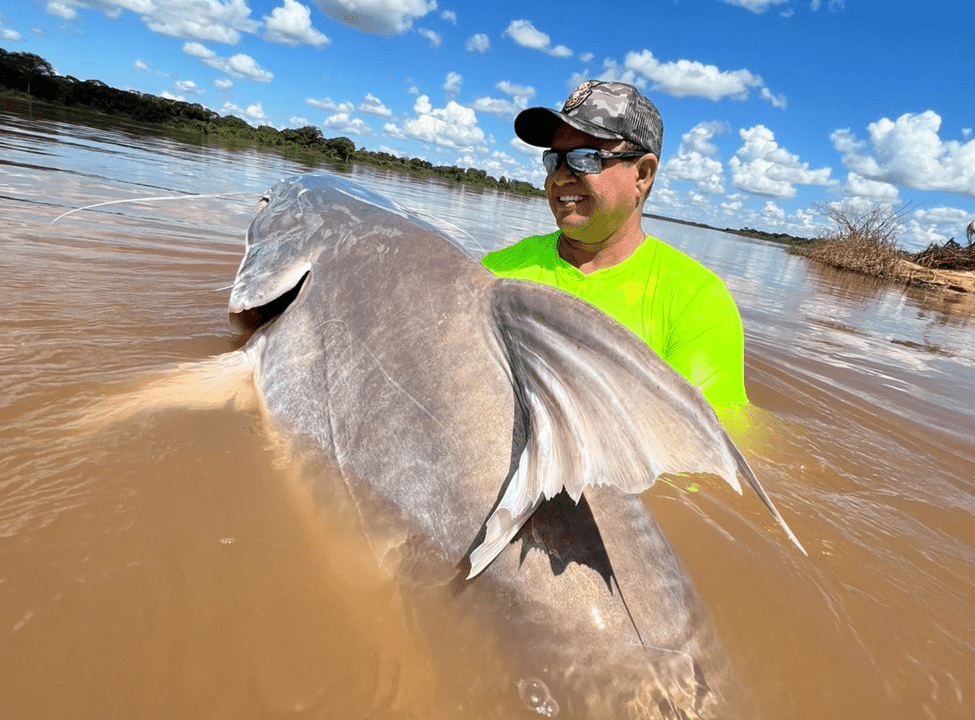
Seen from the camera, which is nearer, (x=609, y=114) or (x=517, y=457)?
(x=517, y=457)

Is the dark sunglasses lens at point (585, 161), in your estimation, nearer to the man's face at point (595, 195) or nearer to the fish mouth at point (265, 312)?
the man's face at point (595, 195)

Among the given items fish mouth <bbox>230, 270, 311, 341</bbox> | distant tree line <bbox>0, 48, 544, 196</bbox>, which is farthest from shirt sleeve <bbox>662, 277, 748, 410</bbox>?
distant tree line <bbox>0, 48, 544, 196</bbox>

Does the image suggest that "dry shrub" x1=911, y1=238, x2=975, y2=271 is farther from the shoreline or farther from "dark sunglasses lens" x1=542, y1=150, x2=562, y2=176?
"dark sunglasses lens" x1=542, y1=150, x2=562, y2=176

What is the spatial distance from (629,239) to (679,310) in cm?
56

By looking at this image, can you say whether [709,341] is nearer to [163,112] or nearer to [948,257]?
[948,257]

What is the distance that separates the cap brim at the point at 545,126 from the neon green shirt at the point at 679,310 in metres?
0.69

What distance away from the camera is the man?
2623mm

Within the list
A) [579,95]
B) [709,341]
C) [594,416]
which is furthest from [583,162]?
[594,416]

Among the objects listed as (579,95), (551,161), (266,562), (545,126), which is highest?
(579,95)

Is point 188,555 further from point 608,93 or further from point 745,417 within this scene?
point 745,417

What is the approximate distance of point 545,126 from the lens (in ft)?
9.28

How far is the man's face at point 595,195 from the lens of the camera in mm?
2703

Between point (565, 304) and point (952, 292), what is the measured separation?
84.1 feet

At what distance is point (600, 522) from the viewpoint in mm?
1617
